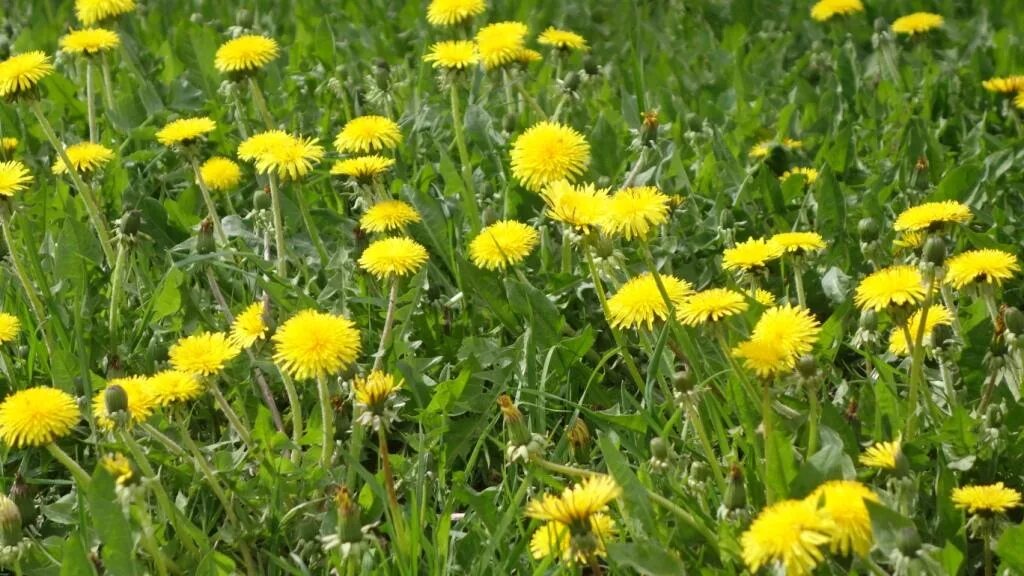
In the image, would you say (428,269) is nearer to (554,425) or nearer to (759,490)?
(554,425)

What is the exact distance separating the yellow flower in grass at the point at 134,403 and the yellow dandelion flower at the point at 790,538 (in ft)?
3.11

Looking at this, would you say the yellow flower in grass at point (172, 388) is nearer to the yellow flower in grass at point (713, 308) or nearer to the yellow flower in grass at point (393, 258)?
the yellow flower in grass at point (393, 258)

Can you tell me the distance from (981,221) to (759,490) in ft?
4.17

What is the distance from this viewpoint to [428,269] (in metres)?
3.02

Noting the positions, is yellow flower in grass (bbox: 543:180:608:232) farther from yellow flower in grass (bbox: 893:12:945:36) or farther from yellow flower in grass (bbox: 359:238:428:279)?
yellow flower in grass (bbox: 893:12:945:36)

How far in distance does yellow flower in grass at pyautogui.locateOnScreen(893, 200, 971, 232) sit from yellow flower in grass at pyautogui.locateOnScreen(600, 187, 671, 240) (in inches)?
17.7

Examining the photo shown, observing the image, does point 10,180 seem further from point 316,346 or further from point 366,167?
point 316,346

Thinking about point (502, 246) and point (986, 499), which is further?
point (502, 246)

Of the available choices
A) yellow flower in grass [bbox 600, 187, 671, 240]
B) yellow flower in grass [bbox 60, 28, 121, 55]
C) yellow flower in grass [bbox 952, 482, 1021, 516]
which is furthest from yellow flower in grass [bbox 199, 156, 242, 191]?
yellow flower in grass [bbox 952, 482, 1021, 516]

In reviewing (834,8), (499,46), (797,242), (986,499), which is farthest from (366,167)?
(834,8)

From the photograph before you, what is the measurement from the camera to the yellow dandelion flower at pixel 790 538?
5.40 ft

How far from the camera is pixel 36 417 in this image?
6.97 ft

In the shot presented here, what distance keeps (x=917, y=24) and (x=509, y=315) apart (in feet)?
6.89

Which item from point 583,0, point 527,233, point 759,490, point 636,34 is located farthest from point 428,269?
point 583,0
